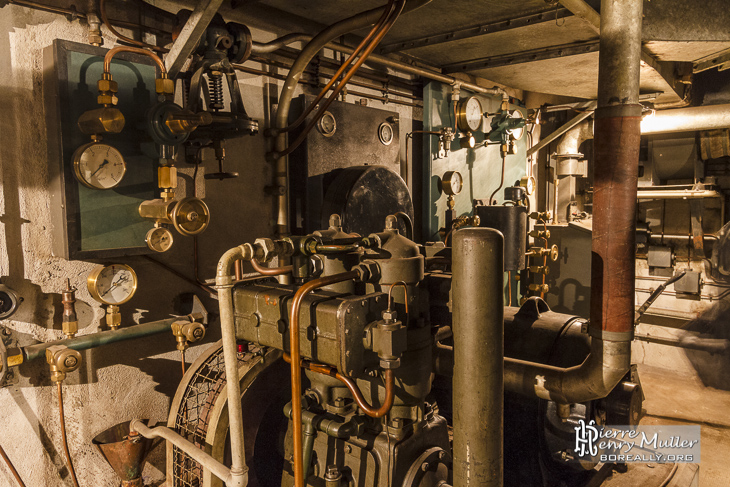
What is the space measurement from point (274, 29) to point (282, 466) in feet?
7.52

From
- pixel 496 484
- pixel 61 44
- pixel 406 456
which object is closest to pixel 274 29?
pixel 61 44

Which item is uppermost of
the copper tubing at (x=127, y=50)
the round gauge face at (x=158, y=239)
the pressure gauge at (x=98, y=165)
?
the copper tubing at (x=127, y=50)

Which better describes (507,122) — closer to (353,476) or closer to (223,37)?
(223,37)

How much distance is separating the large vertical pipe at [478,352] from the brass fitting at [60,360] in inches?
54.2

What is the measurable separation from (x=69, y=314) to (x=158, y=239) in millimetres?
429

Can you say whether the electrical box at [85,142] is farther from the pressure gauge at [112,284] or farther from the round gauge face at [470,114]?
the round gauge face at [470,114]

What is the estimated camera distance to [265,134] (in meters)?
2.63

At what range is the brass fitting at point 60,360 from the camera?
1.72 metres

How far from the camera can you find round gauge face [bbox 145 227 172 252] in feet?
6.25

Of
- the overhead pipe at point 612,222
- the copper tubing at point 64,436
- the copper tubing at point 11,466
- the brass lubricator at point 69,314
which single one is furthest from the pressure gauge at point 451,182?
the copper tubing at point 11,466

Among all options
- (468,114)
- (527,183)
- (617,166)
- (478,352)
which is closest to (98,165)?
(478,352)

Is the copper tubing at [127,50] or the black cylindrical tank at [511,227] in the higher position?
the copper tubing at [127,50]

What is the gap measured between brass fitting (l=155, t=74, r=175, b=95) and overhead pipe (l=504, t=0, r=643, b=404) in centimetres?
180

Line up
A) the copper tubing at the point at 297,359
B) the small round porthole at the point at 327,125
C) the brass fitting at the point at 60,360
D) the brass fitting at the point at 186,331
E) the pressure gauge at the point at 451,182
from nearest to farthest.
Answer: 1. the copper tubing at the point at 297,359
2. the brass fitting at the point at 60,360
3. the brass fitting at the point at 186,331
4. the small round porthole at the point at 327,125
5. the pressure gauge at the point at 451,182
